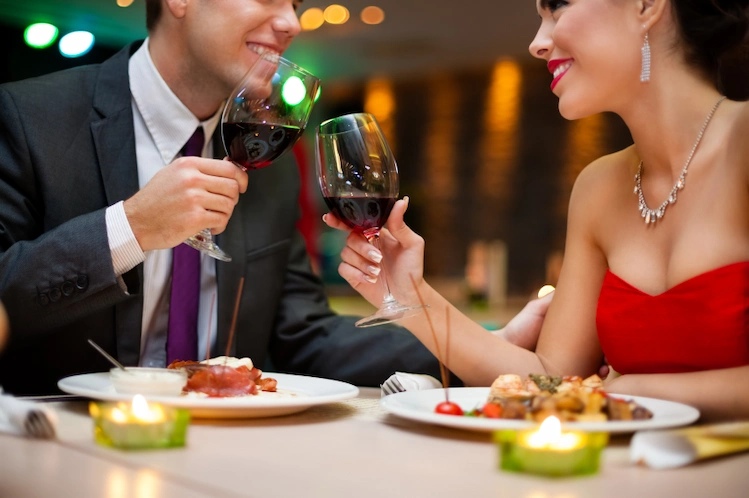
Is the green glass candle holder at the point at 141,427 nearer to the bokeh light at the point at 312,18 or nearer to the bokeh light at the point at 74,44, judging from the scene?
the bokeh light at the point at 74,44

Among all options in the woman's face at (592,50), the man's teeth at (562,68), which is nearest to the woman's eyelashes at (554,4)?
the woman's face at (592,50)

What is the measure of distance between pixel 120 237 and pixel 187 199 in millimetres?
175

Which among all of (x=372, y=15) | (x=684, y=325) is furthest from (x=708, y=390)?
(x=372, y=15)

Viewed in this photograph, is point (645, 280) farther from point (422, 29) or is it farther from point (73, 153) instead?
point (422, 29)

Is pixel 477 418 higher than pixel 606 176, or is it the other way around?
pixel 606 176

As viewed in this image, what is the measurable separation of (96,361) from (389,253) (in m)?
0.75

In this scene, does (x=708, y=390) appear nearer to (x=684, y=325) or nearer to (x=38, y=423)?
(x=684, y=325)

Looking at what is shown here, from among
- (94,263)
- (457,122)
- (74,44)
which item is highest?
(457,122)

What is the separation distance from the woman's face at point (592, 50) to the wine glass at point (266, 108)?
0.52m

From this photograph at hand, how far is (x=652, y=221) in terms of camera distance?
62.6 inches

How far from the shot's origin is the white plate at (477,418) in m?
0.88

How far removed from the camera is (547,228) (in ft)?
25.7

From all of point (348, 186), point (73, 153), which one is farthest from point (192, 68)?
point (348, 186)

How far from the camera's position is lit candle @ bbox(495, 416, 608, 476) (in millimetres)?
727
